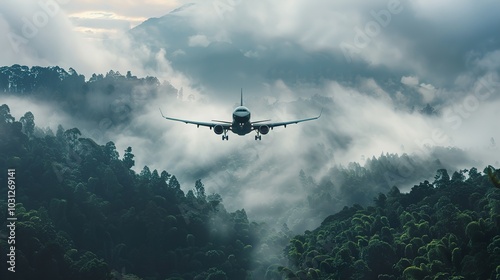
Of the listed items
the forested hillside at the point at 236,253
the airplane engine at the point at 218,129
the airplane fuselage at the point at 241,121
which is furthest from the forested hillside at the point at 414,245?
the airplane engine at the point at 218,129

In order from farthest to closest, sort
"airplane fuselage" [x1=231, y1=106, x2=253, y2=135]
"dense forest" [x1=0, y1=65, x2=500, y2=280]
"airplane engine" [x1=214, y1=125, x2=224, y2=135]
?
"dense forest" [x1=0, y1=65, x2=500, y2=280]
"airplane engine" [x1=214, y1=125, x2=224, y2=135]
"airplane fuselage" [x1=231, y1=106, x2=253, y2=135]

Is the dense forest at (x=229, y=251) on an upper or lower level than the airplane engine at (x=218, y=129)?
upper

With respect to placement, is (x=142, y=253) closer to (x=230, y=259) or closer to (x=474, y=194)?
(x=230, y=259)

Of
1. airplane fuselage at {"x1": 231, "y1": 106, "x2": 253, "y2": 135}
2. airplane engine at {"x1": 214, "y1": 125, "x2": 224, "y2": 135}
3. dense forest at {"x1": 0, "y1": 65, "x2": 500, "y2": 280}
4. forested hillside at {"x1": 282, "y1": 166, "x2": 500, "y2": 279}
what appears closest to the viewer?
airplane fuselage at {"x1": 231, "y1": 106, "x2": 253, "y2": 135}

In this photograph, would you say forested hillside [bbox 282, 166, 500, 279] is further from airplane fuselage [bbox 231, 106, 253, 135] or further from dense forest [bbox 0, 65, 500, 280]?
airplane fuselage [bbox 231, 106, 253, 135]

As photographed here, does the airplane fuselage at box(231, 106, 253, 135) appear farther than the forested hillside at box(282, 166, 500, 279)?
No

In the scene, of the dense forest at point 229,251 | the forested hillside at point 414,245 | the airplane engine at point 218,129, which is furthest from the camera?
the dense forest at point 229,251

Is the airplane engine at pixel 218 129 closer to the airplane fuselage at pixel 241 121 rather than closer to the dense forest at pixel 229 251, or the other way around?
the airplane fuselage at pixel 241 121

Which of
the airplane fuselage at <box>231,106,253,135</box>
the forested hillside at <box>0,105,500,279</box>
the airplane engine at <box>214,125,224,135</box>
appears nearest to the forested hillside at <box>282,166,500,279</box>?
the forested hillside at <box>0,105,500,279</box>

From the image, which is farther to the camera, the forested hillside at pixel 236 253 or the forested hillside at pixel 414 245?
the forested hillside at pixel 236 253
